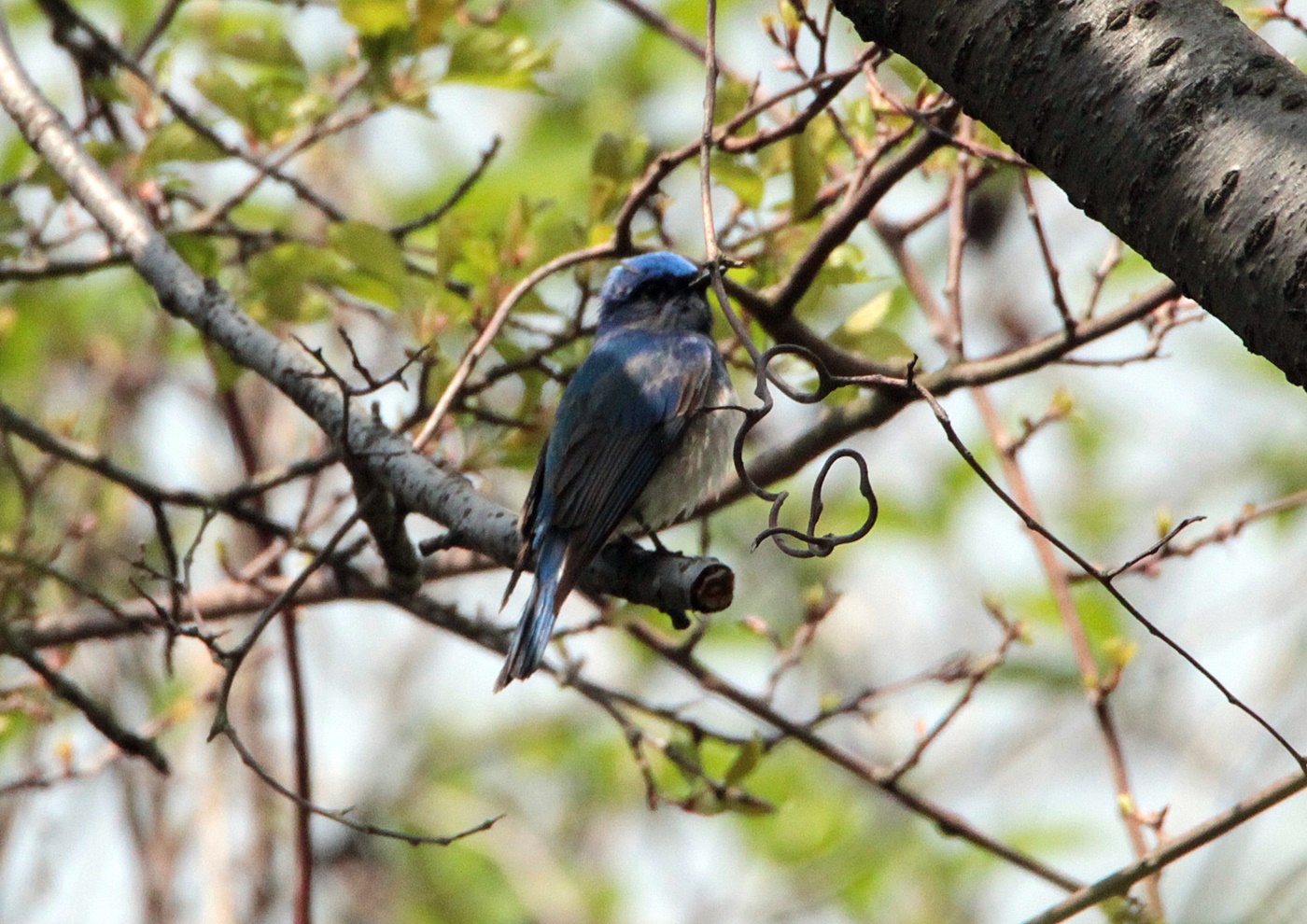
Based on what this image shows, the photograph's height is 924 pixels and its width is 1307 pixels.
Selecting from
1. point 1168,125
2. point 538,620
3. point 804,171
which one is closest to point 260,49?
point 804,171

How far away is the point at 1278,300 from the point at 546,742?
6.72 meters

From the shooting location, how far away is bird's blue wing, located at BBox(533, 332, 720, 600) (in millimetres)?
3725

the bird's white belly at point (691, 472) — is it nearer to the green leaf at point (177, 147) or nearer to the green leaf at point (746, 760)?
the green leaf at point (746, 760)

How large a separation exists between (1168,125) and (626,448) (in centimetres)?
240

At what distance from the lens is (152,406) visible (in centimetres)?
703

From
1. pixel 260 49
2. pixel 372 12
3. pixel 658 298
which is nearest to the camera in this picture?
pixel 372 12

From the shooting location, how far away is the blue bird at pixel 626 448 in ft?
11.8

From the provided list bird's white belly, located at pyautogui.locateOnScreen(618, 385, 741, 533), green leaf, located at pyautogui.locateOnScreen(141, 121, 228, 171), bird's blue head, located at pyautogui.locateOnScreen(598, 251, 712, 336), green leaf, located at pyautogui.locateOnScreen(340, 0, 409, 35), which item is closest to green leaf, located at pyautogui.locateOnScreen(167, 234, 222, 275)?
green leaf, located at pyautogui.locateOnScreen(141, 121, 228, 171)

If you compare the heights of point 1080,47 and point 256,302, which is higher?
point 256,302

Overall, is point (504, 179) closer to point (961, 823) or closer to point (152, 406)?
point (152, 406)

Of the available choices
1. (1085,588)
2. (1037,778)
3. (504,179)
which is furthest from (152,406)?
(1037,778)

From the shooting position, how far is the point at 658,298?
4703 mm

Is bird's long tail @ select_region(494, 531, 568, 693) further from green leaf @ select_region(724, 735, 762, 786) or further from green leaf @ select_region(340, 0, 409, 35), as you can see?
green leaf @ select_region(340, 0, 409, 35)

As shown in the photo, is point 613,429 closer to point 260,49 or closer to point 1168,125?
point 260,49
